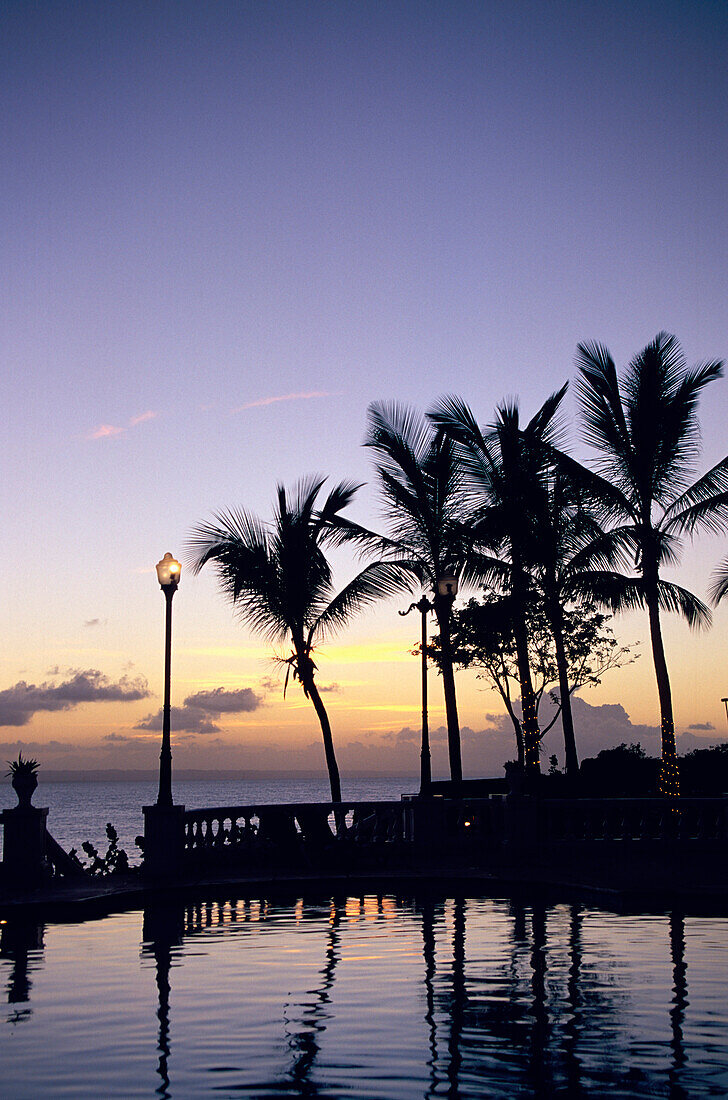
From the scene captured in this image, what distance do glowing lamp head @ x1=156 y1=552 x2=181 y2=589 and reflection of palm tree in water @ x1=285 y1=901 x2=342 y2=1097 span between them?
30.6ft

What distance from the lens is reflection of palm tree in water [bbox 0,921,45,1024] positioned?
9.82 metres

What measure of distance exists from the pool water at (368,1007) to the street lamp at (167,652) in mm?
4592

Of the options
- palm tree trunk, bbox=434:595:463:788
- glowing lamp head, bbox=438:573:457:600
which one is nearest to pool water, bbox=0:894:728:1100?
glowing lamp head, bbox=438:573:457:600

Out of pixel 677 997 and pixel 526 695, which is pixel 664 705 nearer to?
pixel 526 695

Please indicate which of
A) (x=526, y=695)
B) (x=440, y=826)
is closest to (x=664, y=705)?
(x=526, y=695)

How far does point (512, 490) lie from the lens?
3086cm

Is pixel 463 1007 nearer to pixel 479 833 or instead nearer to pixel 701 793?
pixel 479 833

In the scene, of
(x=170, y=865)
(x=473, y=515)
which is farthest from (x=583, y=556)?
(x=170, y=865)

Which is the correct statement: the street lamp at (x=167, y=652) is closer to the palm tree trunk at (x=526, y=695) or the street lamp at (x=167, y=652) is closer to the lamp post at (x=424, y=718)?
the lamp post at (x=424, y=718)

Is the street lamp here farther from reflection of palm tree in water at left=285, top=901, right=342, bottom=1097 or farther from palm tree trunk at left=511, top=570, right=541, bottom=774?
palm tree trunk at left=511, top=570, right=541, bottom=774

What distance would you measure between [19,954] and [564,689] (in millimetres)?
24215

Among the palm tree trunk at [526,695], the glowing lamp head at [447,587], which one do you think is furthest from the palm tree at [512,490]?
the glowing lamp head at [447,587]

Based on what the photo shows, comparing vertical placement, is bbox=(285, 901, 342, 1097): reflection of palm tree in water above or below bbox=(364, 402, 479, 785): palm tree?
below

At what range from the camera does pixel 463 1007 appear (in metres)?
9.41
